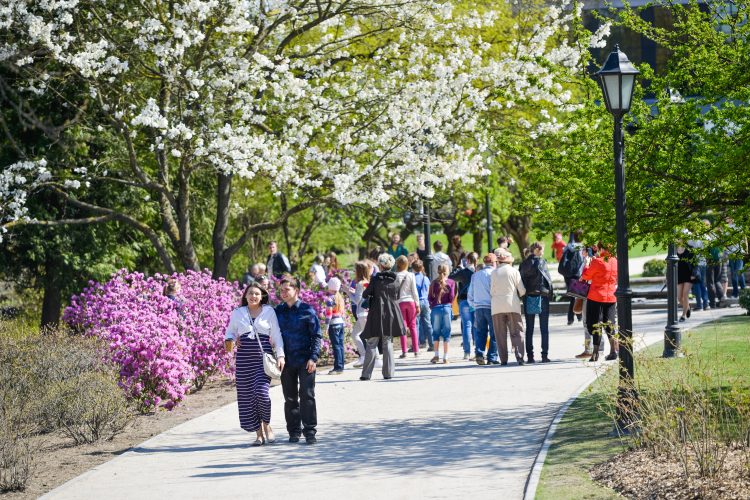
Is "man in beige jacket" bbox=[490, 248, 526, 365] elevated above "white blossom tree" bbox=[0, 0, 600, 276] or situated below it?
below

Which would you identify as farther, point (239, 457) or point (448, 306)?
point (448, 306)

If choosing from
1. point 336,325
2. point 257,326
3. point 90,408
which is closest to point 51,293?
point 336,325

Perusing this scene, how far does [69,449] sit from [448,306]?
25.4 ft

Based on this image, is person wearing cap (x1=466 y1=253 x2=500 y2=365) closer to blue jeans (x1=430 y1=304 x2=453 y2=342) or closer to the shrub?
blue jeans (x1=430 y1=304 x2=453 y2=342)

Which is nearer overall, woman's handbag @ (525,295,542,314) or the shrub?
the shrub

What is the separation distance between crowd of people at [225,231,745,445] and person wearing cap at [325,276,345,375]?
2cm

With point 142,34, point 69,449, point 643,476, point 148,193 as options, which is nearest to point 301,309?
point 69,449

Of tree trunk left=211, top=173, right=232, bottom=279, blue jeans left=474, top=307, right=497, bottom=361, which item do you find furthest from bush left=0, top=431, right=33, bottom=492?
tree trunk left=211, top=173, right=232, bottom=279

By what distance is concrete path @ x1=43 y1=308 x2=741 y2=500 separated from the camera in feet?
31.6

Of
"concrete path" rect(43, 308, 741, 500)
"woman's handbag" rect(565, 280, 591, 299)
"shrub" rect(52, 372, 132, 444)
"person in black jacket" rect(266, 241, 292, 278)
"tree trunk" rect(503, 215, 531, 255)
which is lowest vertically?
"concrete path" rect(43, 308, 741, 500)

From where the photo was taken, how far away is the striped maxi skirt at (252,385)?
11727mm

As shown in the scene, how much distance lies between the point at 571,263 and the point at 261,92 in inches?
252

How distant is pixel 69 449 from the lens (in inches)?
482

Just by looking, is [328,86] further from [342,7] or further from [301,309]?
[301,309]
